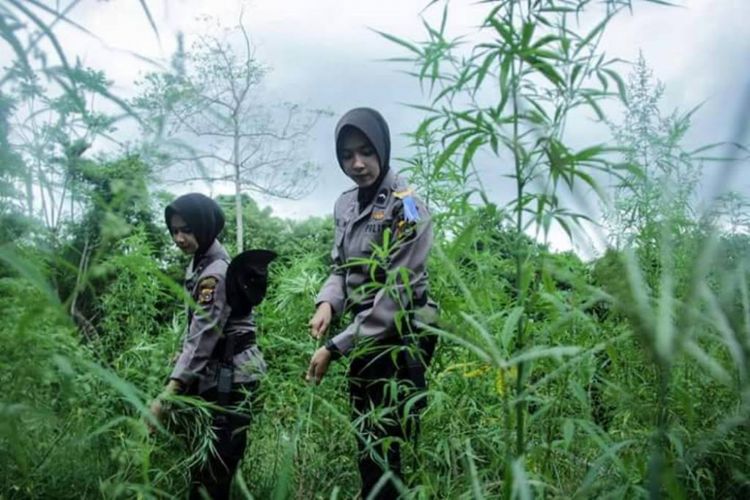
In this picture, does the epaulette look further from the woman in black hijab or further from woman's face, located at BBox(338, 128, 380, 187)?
the woman in black hijab

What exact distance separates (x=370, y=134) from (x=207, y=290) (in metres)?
0.95

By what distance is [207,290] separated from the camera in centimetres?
356

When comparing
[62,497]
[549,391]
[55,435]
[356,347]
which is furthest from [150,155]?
[549,391]

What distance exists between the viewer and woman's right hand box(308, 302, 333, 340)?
10.2ft

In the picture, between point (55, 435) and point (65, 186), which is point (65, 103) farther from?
point (55, 435)

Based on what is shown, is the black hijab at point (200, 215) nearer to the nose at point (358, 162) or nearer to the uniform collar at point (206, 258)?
the uniform collar at point (206, 258)

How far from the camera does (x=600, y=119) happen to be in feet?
5.45

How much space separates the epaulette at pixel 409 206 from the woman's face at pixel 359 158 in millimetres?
179

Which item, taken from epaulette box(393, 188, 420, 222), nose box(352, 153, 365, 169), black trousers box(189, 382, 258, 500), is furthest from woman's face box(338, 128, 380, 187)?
black trousers box(189, 382, 258, 500)

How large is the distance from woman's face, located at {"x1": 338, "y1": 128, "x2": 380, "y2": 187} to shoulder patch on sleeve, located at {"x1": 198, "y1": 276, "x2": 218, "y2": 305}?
2.46 ft

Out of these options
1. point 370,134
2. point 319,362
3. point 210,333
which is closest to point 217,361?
point 210,333

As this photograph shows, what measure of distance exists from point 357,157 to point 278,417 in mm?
1031

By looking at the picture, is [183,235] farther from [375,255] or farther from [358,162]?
[375,255]

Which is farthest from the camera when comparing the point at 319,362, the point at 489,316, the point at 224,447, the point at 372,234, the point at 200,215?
the point at 200,215
